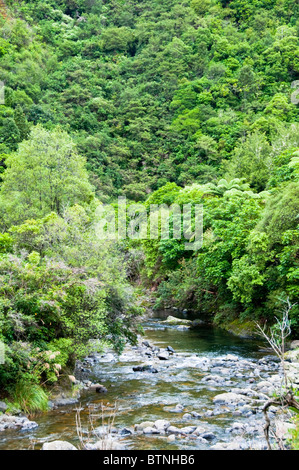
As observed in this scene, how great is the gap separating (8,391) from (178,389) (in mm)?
5417

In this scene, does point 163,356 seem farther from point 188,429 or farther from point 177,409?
point 188,429

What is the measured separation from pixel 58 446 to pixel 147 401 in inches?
178

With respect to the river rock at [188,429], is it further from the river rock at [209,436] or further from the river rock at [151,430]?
the river rock at [151,430]

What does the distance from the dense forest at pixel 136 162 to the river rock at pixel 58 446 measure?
9.09 feet

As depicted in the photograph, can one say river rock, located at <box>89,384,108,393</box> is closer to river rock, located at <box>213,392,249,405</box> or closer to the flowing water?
the flowing water

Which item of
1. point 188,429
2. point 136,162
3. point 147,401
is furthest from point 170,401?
point 136,162

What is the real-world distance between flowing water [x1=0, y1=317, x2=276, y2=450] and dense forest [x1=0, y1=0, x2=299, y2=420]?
1399mm

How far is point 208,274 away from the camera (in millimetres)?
26484

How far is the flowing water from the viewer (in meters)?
10.1

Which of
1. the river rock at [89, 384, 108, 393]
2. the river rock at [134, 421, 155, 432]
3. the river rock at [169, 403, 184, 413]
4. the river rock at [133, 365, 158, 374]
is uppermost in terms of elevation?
the river rock at [134, 421, 155, 432]

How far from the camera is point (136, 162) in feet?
248

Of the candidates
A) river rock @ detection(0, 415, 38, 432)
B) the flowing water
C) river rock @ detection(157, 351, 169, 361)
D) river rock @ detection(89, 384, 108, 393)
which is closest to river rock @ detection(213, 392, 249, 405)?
the flowing water

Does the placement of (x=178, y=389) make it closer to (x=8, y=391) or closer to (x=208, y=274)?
(x=8, y=391)

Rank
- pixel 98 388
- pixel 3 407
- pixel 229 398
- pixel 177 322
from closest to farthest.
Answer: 1. pixel 3 407
2. pixel 229 398
3. pixel 98 388
4. pixel 177 322
